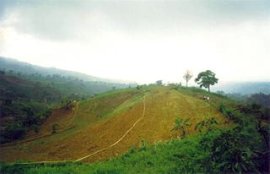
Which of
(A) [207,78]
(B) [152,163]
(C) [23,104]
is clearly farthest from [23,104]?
(B) [152,163]

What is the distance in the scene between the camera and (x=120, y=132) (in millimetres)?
30781

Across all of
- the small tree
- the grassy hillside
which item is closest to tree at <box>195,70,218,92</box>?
the grassy hillside

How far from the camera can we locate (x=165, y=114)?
3297 cm

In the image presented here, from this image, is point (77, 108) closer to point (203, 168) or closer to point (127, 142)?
point (127, 142)

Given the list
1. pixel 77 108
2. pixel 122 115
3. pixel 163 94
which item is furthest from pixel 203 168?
pixel 77 108

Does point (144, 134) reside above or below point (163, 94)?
below

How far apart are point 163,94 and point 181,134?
12975 mm

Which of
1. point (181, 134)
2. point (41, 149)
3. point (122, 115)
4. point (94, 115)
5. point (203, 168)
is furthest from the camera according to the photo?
point (94, 115)

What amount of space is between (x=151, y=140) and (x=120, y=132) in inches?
167

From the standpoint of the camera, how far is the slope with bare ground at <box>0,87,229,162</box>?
2759cm

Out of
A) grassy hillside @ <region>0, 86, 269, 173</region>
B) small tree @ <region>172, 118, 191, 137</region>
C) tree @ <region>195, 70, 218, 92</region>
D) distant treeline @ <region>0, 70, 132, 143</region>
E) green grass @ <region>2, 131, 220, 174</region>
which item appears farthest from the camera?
tree @ <region>195, 70, 218, 92</region>

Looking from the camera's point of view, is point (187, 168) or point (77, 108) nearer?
point (187, 168)

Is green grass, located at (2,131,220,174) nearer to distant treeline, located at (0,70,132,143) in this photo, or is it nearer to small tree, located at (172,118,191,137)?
small tree, located at (172,118,191,137)

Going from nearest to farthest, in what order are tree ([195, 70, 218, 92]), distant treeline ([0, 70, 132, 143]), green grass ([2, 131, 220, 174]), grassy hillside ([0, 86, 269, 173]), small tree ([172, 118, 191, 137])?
1. grassy hillside ([0, 86, 269, 173])
2. green grass ([2, 131, 220, 174])
3. small tree ([172, 118, 191, 137])
4. distant treeline ([0, 70, 132, 143])
5. tree ([195, 70, 218, 92])
